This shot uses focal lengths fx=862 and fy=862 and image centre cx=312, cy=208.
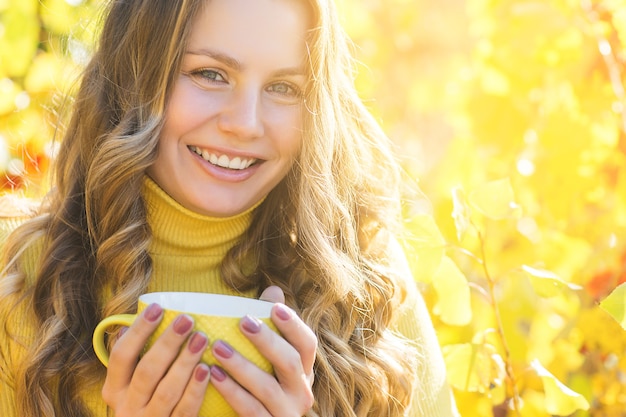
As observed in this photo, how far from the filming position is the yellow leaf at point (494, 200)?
133 centimetres

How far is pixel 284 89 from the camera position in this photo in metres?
1.51

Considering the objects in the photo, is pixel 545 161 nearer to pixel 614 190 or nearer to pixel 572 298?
pixel 614 190

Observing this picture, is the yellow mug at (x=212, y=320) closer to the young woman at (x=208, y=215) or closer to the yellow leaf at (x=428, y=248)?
the young woman at (x=208, y=215)

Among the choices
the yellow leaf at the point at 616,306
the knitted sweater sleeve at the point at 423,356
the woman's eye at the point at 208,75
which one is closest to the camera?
the yellow leaf at the point at 616,306

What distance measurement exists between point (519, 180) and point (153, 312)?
1.03 m

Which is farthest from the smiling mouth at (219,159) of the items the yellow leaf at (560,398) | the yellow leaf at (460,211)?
the yellow leaf at (560,398)

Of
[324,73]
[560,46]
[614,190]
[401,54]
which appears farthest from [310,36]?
[401,54]

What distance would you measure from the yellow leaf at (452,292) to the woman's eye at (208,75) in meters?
0.48

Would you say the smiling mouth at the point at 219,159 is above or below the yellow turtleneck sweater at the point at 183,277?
above

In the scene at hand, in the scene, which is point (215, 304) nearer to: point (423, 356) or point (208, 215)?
point (208, 215)

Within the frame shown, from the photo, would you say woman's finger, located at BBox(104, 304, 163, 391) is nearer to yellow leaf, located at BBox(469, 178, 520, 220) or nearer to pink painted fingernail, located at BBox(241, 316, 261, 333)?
pink painted fingernail, located at BBox(241, 316, 261, 333)

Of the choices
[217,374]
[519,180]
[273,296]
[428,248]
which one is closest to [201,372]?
[217,374]

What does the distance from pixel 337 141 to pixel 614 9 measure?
0.55m

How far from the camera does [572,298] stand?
1650mm
